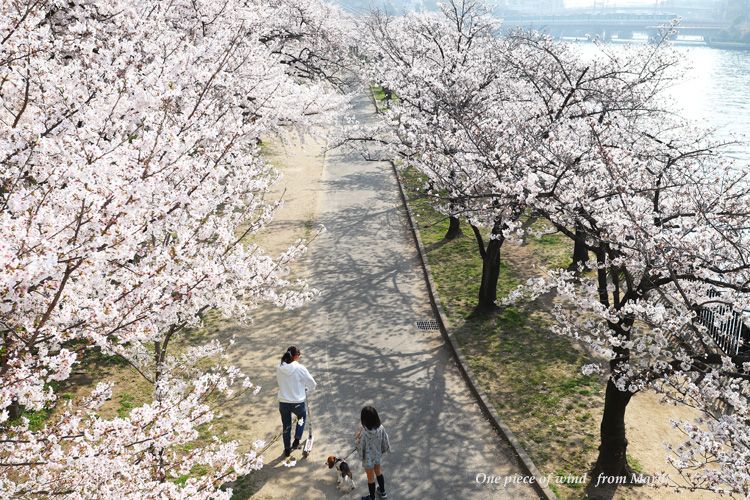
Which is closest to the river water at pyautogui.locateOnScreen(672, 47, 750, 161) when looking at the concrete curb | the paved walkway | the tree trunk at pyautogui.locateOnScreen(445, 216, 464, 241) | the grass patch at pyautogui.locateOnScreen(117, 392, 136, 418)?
the tree trunk at pyautogui.locateOnScreen(445, 216, 464, 241)

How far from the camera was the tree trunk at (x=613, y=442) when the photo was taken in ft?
25.2

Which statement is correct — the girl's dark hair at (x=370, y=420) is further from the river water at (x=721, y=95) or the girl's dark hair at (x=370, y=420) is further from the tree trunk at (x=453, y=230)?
the river water at (x=721, y=95)

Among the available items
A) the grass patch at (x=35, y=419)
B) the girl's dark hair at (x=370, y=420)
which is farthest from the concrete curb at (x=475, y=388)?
the grass patch at (x=35, y=419)

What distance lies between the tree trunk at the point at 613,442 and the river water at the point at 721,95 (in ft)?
77.3

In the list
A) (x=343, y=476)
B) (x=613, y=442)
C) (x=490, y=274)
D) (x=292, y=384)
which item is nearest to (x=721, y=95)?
(x=490, y=274)

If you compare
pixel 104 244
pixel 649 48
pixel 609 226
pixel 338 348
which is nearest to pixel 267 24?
pixel 649 48

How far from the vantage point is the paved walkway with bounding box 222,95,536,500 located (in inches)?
307

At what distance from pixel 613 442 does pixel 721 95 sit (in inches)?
1914

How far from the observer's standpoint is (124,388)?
31.8ft

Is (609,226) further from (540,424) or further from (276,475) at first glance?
(276,475)

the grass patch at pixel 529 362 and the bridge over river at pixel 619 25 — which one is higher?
the bridge over river at pixel 619 25

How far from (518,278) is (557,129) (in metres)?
4.64

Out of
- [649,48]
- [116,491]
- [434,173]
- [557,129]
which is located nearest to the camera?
[116,491]

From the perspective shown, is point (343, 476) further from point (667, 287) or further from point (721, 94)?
point (721, 94)
